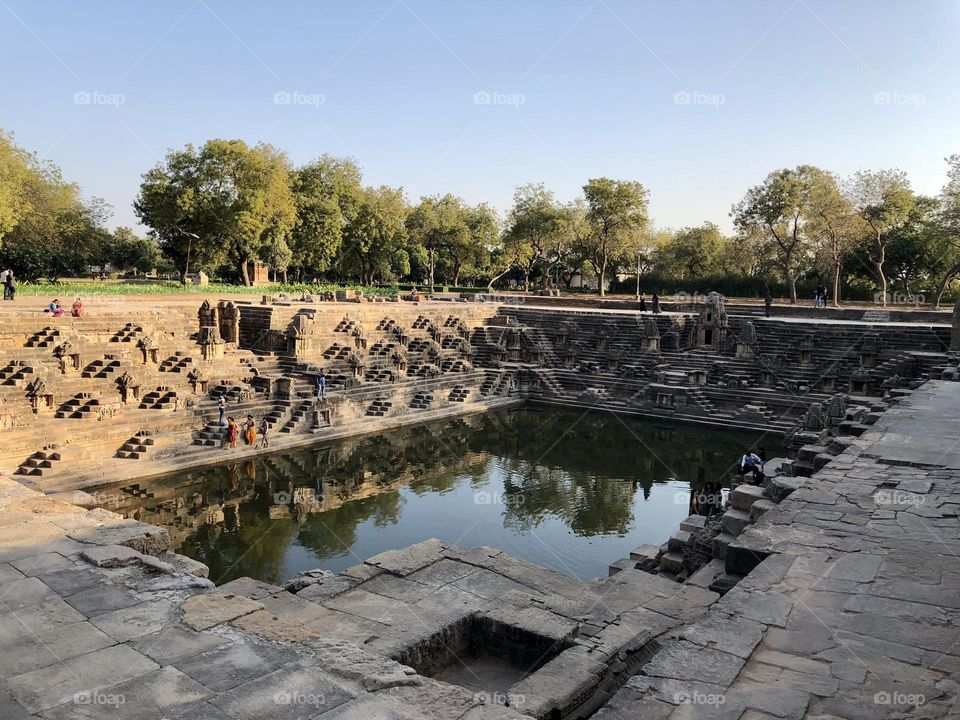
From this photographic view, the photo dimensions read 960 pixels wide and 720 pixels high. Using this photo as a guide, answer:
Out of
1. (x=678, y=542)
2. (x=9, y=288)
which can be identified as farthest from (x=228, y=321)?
(x=678, y=542)

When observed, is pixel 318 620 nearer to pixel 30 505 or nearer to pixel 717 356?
pixel 30 505

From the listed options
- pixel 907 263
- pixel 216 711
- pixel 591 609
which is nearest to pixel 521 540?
pixel 591 609

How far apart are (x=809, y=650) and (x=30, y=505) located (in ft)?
35.8

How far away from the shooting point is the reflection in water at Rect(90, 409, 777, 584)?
1371 cm

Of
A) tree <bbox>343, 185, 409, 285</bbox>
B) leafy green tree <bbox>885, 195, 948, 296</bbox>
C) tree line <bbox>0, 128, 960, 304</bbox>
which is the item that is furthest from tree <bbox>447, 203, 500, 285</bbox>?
leafy green tree <bbox>885, 195, 948, 296</bbox>

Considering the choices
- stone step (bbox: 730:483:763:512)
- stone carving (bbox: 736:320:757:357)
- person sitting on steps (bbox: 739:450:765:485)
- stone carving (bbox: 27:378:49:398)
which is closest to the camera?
stone step (bbox: 730:483:763:512)

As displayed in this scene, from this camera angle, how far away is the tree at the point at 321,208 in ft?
149

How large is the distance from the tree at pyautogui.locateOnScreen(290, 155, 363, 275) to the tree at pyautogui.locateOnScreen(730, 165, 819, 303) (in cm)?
2596

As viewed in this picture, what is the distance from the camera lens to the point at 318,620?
7.67 m

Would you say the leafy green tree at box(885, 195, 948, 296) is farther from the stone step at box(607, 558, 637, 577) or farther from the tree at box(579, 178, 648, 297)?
the stone step at box(607, 558, 637, 577)

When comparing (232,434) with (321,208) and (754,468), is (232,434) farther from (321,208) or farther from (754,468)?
(321,208)

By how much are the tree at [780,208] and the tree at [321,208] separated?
1022 inches

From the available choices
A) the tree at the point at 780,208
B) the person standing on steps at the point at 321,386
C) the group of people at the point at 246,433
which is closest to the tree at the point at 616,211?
the tree at the point at 780,208

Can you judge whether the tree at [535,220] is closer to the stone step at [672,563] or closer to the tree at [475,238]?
the tree at [475,238]
